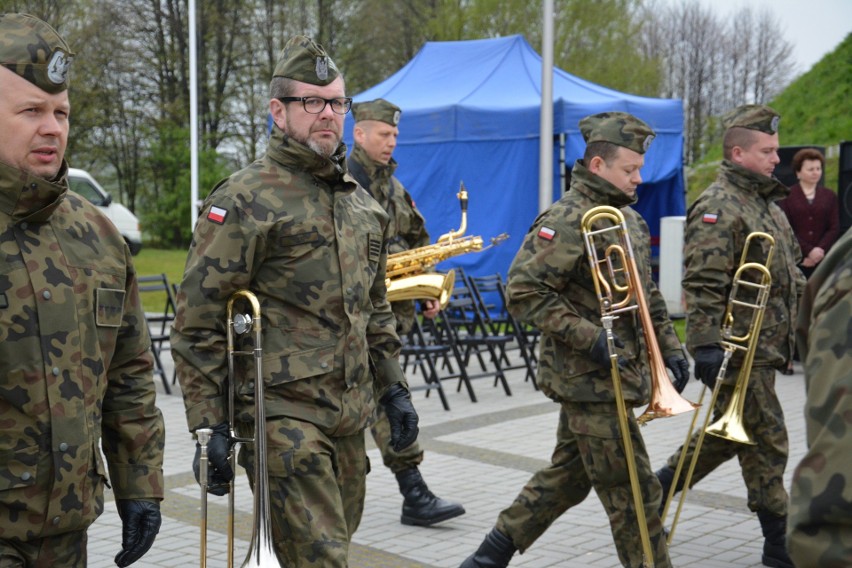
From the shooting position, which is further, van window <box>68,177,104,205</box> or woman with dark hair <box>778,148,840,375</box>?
van window <box>68,177,104,205</box>

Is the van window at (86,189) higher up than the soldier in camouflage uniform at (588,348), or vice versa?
the soldier in camouflage uniform at (588,348)

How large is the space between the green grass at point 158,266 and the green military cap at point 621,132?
1484 centimetres

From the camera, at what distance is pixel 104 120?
3244 centimetres

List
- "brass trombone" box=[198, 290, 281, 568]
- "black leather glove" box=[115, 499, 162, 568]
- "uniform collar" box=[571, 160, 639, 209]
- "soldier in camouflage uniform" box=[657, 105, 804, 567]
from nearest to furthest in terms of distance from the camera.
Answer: "black leather glove" box=[115, 499, 162, 568]
"brass trombone" box=[198, 290, 281, 568]
"uniform collar" box=[571, 160, 639, 209]
"soldier in camouflage uniform" box=[657, 105, 804, 567]

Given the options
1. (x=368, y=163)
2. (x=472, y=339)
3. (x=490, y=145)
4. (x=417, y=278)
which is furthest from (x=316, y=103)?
(x=490, y=145)

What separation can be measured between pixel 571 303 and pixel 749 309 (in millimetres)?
1312

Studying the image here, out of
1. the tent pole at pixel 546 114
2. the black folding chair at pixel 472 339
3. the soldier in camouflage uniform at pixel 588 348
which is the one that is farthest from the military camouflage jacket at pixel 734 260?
the tent pole at pixel 546 114

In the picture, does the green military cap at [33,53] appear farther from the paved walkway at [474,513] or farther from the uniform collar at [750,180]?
the uniform collar at [750,180]

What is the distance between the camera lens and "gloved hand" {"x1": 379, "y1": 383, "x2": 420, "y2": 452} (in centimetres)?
424

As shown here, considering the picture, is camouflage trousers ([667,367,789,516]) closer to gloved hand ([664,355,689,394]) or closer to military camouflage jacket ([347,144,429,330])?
gloved hand ([664,355,689,394])

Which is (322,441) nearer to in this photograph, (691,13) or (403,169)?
(403,169)

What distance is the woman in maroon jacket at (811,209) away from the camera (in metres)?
11.9

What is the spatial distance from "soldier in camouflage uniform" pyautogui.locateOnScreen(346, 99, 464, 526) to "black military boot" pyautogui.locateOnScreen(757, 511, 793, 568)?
162 cm

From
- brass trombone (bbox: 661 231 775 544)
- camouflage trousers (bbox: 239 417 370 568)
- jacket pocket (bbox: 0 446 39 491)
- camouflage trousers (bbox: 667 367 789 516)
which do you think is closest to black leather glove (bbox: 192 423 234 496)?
camouflage trousers (bbox: 239 417 370 568)
